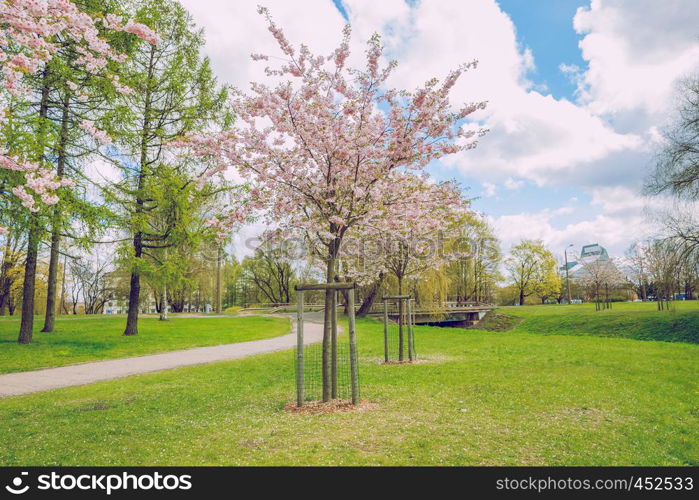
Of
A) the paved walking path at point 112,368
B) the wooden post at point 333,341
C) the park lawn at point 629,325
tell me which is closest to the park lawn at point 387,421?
the wooden post at point 333,341

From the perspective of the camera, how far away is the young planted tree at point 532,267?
59.0 m

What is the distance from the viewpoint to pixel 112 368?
12.3 m

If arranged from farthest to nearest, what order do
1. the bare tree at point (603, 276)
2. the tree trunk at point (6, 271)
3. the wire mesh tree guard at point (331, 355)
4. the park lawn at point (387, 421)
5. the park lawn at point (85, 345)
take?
the bare tree at point (603, 276)
the tree trunk at point (6, 271)
the park lawn at point (85, 345)
the wire mesh tree guard at point (331, 355)
the park lawn at point (387, 421)

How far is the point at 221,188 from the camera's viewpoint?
19484 millimetres

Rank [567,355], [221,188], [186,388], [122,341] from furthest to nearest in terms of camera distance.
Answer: [221,188] < [122,341] < [567,355] < [186,388]

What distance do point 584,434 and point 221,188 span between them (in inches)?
683

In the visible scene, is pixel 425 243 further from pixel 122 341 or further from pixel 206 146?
pixel 122 341

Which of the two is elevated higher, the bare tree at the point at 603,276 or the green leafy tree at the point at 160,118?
the green leafy tree at the point at 160,118
